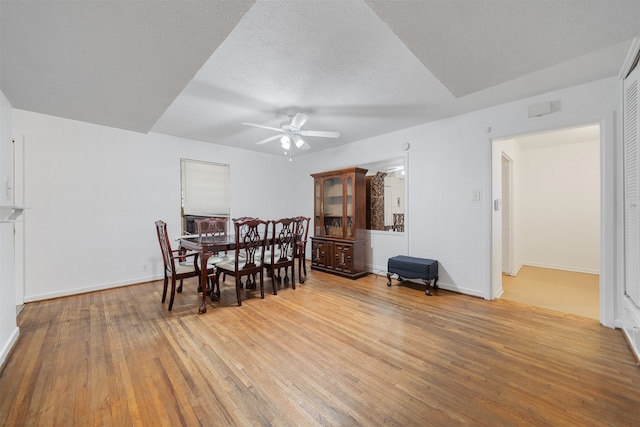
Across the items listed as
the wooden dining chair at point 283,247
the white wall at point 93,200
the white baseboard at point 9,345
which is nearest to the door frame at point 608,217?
the wooden dining chair at point 283,247

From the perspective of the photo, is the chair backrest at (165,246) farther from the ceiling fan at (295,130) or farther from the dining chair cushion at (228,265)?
the ceiling fan at (295,130)

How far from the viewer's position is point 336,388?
165 centimetres

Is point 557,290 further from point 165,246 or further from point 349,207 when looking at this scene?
point 165,246

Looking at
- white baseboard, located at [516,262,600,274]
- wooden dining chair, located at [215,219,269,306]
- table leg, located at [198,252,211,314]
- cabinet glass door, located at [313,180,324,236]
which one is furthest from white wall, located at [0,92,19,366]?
white baseboard, located at [516,262,600,274]

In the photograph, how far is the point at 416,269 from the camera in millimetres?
3527

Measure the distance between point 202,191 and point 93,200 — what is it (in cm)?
157

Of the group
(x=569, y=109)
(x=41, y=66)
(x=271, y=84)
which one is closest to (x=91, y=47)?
(x=41, y=66)

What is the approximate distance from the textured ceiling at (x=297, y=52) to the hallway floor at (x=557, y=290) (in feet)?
8.41

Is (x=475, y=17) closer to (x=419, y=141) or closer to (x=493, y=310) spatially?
(x=419, y=141)

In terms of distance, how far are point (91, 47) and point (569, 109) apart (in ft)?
14.5

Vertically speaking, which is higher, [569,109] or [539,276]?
[569,109]

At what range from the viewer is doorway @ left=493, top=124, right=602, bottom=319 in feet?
14.4

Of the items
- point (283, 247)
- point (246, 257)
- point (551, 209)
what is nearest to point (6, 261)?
point (246, 257)

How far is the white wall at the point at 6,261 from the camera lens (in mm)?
2004
